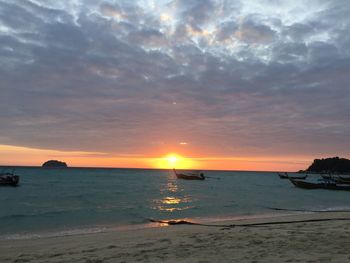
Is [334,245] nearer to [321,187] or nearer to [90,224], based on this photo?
[90,224]

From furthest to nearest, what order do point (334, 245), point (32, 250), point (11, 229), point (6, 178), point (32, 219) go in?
point (6, 178) → point (32, 219) → point (11, 229) → point (32, 250) → point (334, 245)

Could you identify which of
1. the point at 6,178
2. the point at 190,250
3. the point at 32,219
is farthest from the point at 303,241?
the point at 6,178

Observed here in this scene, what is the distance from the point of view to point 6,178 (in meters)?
63.9

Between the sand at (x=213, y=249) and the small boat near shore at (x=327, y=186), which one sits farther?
the small boat near shore at (x=327, y=186)

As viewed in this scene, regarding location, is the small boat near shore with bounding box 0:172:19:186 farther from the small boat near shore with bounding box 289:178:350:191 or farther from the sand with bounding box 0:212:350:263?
the sand with bounding box 0:212:350:263

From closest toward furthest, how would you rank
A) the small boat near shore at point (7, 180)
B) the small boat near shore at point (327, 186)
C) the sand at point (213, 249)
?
1. the sand at point (213, 249)
2. the small boat near shore at point (327, 186)
3. the small boat near shore at point (7, 180)

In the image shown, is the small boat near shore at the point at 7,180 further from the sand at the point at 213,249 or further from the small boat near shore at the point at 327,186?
the sand at the point at 213,249

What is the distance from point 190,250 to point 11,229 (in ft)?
45.5

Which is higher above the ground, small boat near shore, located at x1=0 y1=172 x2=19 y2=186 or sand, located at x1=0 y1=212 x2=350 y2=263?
small boat near shore, located at x1=0 y1=172 x2=19 y2=186

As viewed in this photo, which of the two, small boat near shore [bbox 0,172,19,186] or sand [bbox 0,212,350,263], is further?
small boat near shore [bbox 0,172,19,186]

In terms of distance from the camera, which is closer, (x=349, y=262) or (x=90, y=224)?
(x=349, y=262)

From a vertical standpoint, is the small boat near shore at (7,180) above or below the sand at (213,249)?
above

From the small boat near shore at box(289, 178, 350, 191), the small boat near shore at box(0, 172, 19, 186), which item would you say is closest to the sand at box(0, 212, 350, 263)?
the small boat near shore at box(289, 178, 350, 191)

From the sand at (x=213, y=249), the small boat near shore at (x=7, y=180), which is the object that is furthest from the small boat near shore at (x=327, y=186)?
the sand at (x=213, y=249)
